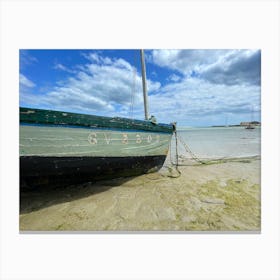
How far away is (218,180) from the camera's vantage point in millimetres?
3119

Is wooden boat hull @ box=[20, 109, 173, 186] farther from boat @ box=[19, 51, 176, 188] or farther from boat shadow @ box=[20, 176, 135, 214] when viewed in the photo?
boat shadow @ box=[20, 176, 135, 214]

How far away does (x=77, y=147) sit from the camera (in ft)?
6.79

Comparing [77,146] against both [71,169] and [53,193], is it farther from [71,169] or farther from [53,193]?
[53,193]

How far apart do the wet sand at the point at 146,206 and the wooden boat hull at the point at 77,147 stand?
0.31m

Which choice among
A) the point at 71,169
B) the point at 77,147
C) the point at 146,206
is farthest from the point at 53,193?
the point at 146,206

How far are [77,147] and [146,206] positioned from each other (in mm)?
1281

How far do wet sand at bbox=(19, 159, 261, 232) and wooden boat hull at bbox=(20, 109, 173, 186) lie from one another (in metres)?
0.31

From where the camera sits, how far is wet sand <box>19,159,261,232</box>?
174cm

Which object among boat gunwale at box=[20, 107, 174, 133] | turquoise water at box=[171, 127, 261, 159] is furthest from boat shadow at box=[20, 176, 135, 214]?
turquoise water at box=[171, 127, 261, 159]

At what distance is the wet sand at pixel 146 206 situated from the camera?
1.74 metres

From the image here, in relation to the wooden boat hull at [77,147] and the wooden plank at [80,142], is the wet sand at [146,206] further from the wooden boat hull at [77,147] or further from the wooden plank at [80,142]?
the wooden plank at [80,142]
